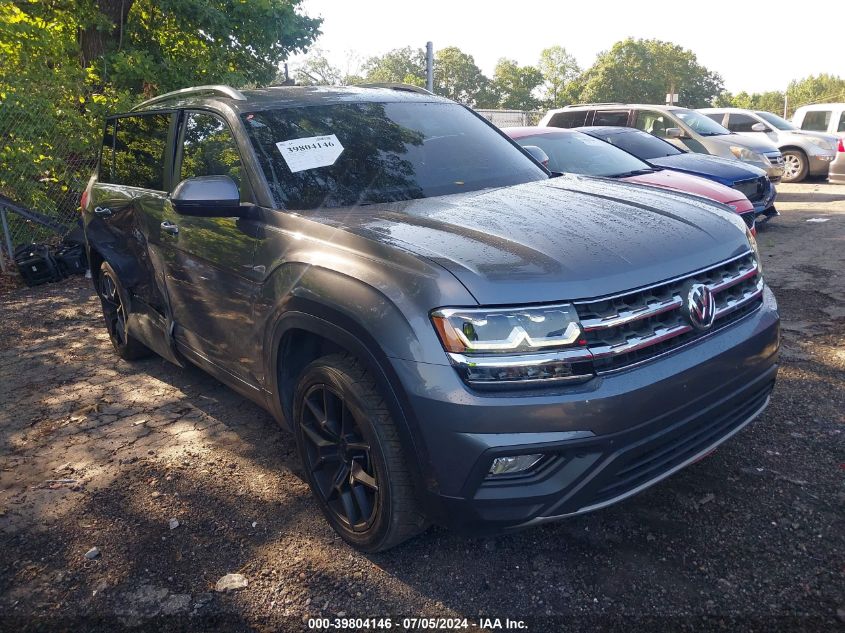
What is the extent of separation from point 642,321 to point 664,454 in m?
0.48

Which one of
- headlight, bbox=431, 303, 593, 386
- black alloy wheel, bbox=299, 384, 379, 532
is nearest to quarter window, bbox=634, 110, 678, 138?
black alloy wheel, bbox=299, 384, 379, 532

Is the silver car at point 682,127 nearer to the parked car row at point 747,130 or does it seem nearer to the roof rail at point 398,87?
the parked car row at point 747,130

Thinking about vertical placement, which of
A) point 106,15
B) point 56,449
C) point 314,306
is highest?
point 106,15

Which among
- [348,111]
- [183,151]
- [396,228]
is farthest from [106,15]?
[396,228]

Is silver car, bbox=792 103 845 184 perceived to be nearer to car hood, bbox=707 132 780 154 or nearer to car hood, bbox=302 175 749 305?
car hood, bbox=707 132 780 154

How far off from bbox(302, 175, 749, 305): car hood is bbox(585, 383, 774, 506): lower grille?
0.53 m

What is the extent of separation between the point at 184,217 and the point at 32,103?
6599 mm

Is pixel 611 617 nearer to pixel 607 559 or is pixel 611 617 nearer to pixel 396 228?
pixel 607 559

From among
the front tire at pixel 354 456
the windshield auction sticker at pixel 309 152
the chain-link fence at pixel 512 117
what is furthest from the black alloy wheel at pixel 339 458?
the chain-link fence at pixel 512 117

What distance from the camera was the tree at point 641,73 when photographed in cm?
7231

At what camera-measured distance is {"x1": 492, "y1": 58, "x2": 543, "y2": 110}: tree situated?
82625mm

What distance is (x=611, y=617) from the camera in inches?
90.4

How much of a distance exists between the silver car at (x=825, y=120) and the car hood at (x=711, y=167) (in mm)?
6533

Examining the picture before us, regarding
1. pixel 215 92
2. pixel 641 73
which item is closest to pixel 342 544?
pixel 215 92
